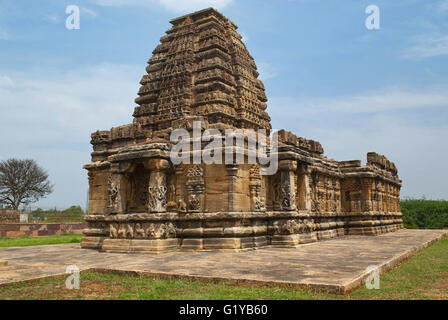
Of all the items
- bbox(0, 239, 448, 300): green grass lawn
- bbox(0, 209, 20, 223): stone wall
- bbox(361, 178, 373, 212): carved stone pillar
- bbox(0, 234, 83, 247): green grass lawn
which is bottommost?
bbox(0, 234, 83, 247): green grass lawn

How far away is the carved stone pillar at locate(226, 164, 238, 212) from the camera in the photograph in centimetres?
1129

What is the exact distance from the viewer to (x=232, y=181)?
1139 cm

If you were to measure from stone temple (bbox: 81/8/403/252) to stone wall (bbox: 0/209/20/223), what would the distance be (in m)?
16.9

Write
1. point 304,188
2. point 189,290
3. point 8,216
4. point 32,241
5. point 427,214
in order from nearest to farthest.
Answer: point 189,290
point 304,188
point 32,241
point 8,216
point 427,214

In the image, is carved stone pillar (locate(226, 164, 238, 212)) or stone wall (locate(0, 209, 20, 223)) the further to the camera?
stone wall (locate(0, 209, 20, 223))

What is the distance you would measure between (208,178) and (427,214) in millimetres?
28637

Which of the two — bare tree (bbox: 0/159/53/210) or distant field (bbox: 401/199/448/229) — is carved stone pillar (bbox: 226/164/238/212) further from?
bare tree (bbox: 0/159/53/210)

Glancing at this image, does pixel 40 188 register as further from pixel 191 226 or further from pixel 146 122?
pixel 191 226

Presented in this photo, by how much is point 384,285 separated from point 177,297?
3400 millimetres

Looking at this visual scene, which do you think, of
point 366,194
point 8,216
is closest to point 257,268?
point 366,194

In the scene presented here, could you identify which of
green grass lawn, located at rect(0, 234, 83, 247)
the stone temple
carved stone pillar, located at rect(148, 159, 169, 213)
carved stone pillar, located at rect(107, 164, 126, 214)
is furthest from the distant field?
carved stone pillar, located at rect(107, 164, 126, 214)

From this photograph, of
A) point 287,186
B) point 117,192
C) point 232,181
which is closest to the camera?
point 232,181

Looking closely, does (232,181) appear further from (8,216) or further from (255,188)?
(8,216)

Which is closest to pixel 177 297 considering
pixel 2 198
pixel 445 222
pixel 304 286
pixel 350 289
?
pixel 304 286
